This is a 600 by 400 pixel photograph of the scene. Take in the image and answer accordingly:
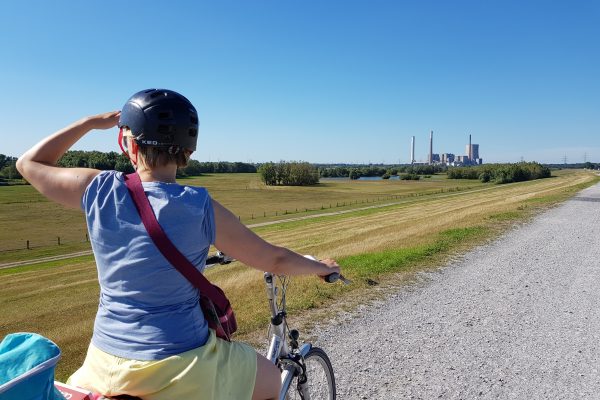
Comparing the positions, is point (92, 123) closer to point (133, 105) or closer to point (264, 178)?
point (133, 105)

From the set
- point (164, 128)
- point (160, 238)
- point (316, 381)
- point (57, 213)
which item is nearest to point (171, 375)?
point (160, 238)

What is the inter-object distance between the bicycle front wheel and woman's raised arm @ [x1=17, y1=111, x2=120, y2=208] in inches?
75.1

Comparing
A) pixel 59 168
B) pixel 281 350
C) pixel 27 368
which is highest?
pixel 59 168

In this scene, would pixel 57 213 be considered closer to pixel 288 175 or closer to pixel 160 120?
pixel 288 175

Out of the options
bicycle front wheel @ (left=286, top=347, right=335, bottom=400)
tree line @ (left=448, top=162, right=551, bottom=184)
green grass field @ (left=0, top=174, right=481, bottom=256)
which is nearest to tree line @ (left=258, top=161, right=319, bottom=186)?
green grass field @ (left=0, top=174, right=481, bottom=256)

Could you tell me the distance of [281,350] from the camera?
2746 millimetres

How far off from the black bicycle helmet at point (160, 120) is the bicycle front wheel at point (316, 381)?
1.86 meters

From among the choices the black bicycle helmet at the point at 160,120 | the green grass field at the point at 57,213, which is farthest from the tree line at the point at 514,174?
the black bicycle helmet at the point at 160,120

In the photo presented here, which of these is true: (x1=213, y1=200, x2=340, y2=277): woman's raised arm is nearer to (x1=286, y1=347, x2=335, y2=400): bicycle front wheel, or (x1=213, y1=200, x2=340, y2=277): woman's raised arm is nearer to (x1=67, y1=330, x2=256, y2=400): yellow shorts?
(x1=67, y1=330, x2=256, y2=400): yellow shorts

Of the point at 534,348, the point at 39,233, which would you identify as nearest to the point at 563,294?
the point at 534,348

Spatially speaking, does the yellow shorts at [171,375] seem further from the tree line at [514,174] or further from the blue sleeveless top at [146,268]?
the tree line at [514,174]

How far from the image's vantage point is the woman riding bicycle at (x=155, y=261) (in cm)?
164

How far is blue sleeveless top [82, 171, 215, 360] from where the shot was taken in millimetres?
1644

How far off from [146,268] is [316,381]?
2.25 meters
